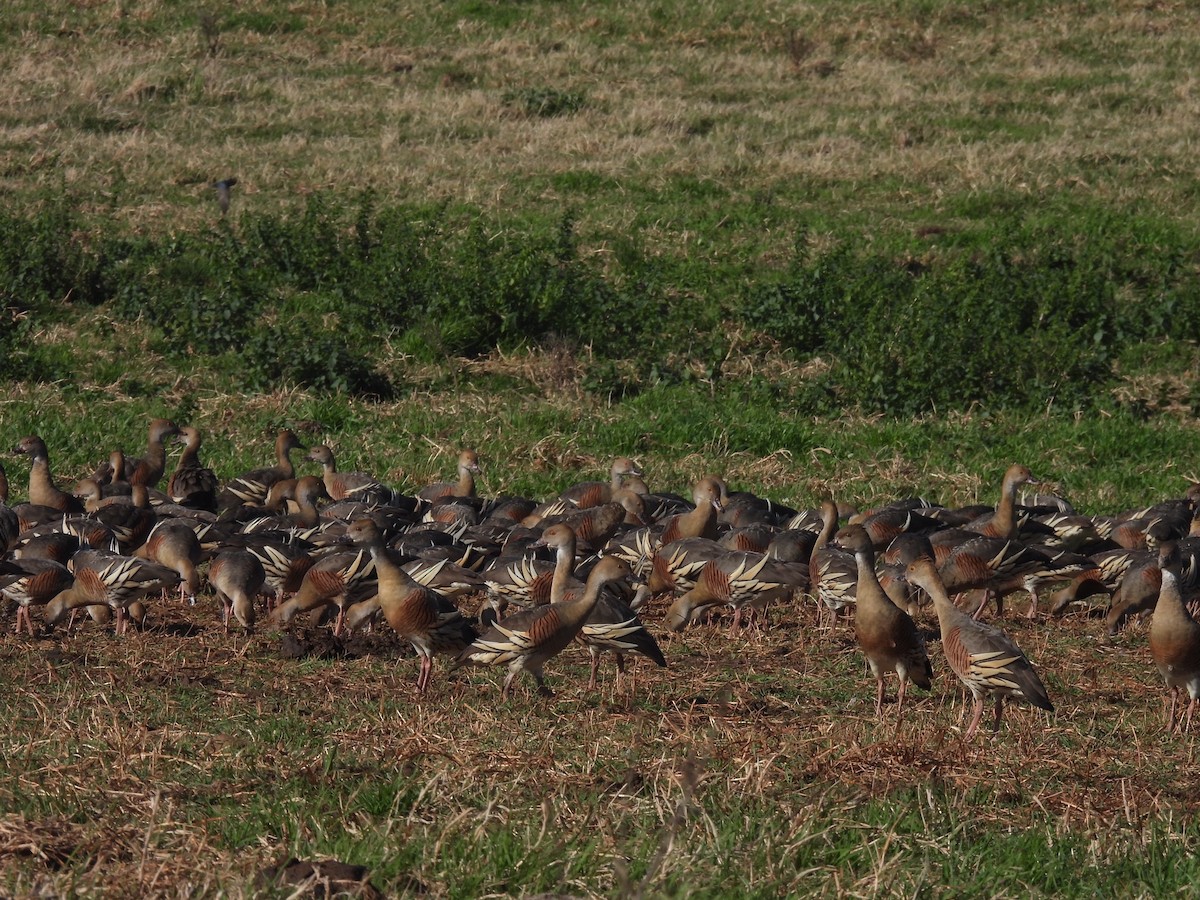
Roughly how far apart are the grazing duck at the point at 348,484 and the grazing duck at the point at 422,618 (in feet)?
12.5

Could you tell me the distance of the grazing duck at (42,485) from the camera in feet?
42.0

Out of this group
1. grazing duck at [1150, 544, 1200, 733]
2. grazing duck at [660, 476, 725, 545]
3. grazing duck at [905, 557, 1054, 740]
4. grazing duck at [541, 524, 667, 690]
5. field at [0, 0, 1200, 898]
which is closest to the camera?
field at [0, 0, 1200, 898]

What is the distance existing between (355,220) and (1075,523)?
1169 cm

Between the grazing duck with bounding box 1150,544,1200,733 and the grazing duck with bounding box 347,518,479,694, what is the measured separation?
371cm

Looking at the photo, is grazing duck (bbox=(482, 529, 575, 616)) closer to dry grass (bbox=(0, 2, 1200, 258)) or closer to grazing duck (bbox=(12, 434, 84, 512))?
grazing duck (bbox=(12, 434, 84, 512))

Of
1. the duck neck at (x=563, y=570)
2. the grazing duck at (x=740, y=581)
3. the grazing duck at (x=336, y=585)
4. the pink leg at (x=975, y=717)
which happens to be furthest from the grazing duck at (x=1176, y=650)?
the grazing duck at (x=336, y=585)

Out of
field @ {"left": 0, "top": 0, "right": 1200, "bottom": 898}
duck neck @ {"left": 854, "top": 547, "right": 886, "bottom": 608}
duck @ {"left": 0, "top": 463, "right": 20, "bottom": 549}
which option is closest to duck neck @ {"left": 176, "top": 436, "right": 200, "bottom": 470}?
field @ {"left": 0, "top": 0, "right": 1200, "bottom": 898}

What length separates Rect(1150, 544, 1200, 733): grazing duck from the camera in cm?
823

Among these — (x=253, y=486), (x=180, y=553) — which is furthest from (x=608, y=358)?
(x=180, y=553)

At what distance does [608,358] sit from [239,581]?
842 cm

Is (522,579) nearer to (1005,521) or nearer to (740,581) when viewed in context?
(740,581)

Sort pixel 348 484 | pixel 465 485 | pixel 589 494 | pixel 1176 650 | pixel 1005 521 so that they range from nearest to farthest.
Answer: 1. pixel 1176 650
2. pixel 1005 521
3. pixel 589 494
4. pixel 465 485
5. pixel 348 484

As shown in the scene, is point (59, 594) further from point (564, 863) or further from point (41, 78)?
point (41, 78)

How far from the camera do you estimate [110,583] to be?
32.1ft
